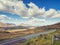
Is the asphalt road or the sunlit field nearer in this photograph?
the asphalt road

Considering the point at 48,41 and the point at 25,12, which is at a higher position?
the point at 25,12

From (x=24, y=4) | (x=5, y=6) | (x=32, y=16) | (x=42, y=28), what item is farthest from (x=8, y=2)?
(x=42, y=28)

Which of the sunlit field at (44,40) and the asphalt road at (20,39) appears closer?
the asphalt road at (20,39)

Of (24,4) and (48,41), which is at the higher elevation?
(24,4)

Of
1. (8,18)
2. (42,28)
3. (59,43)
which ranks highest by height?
(8,18)

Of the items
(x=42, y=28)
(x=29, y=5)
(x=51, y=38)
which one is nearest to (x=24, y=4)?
(x=29, y=5)

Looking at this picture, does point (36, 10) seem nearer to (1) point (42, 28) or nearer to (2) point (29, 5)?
(2) point (29, 5)

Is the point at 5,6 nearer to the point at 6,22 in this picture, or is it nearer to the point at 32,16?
the point at 6,22

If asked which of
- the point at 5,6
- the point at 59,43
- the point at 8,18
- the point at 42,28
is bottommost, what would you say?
the point at 59,43

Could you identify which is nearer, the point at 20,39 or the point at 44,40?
the point at 20,39
